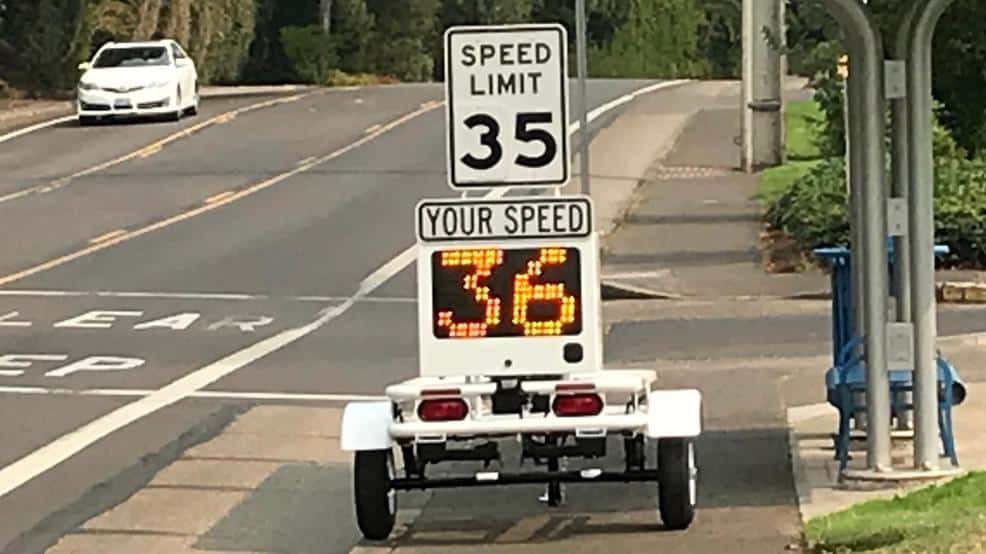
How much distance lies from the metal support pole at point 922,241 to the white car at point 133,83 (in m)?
29.6

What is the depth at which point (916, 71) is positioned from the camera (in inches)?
434

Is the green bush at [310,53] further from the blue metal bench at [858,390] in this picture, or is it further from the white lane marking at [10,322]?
the blue metal bench at [858,390]

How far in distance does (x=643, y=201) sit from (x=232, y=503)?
58.7 ft

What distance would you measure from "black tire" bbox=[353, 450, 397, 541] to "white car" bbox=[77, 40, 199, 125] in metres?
30.0

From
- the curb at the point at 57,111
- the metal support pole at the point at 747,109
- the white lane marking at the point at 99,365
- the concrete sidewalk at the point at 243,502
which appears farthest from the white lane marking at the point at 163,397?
the curb at the point at 57,111

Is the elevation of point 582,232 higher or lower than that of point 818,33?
lower

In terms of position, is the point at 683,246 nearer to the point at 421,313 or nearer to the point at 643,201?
the point at 643,201

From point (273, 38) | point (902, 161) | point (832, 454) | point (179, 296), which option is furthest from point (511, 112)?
point (273, 38)

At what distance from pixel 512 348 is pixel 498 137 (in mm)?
1268

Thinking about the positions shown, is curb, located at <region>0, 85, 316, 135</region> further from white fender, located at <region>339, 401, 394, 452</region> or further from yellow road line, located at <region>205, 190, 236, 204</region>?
white fender, located at <region>339, 401, 394, 452</region>

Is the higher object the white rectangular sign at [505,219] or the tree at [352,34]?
the tree at [352,34]

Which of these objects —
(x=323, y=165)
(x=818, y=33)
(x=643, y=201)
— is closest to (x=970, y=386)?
(x=818, y=33)

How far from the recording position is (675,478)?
32.9ft

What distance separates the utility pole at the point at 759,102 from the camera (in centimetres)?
3094
